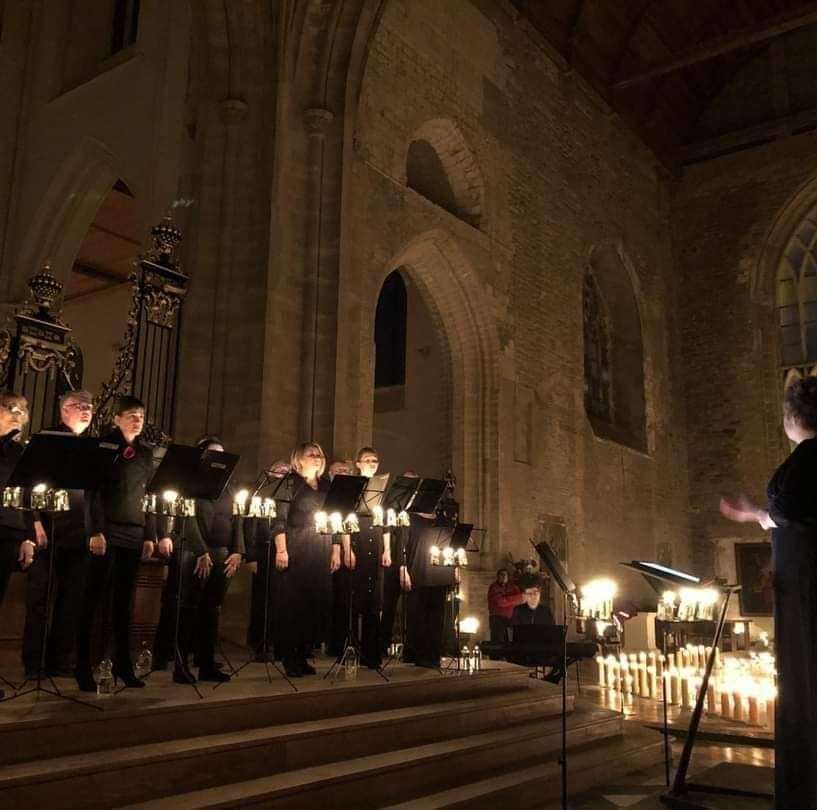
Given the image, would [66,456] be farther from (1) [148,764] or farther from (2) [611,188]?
(2) [611,188]

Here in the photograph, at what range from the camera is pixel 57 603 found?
479cm

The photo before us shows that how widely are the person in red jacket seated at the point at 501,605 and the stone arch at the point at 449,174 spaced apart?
560 cm

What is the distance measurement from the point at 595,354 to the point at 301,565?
12.4m

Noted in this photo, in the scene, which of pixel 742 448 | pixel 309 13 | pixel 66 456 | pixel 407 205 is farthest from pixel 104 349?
pixel 66 456

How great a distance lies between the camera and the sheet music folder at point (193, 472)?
478cm

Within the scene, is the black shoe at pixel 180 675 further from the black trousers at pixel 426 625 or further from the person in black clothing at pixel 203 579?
the black trousers at pixel 426 625

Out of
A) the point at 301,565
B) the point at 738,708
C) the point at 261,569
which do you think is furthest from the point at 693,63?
the point at 301,565

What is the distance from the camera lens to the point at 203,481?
495 centimetres

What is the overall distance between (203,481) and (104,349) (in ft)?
47.3

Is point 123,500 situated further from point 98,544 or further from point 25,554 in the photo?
point 25,554

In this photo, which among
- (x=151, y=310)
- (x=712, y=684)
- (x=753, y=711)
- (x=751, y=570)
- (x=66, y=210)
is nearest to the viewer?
(x=753, y=711)

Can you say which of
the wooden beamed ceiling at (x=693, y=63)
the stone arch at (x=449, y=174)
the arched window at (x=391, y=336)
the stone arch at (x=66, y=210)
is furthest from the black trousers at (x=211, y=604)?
the wooden beamed ceiling at (x=693, y=63)

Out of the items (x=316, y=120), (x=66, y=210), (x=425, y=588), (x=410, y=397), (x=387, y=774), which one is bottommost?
(x=387, y=774)

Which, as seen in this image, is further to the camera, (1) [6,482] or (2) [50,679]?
(2) [50,679]
